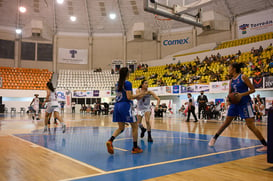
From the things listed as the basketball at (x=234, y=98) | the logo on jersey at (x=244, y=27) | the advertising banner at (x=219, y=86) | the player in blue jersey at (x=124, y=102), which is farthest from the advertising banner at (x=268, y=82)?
the player in blue jersey at (x=124, y=102)

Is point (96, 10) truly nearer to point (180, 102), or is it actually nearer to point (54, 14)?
point (54, 14)

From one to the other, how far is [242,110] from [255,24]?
22233 millimetres

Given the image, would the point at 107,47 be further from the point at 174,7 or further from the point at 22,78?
the point at 174,7

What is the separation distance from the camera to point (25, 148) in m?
5.06

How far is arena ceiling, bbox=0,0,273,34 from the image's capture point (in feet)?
91.7

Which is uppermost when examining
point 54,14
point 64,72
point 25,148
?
point 54,14

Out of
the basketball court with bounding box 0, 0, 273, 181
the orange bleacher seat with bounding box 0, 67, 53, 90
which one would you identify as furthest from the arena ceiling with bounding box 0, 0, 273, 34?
the orange bleacher seat with bounding box 0, 67, 53, 90

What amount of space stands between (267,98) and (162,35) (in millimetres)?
17755

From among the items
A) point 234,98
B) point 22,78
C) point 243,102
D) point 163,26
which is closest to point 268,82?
point 243,102

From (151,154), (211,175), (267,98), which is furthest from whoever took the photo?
(267,98)

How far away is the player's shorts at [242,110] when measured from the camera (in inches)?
183

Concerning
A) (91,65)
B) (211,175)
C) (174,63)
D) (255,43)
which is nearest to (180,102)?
(174,63)

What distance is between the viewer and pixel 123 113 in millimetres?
4402

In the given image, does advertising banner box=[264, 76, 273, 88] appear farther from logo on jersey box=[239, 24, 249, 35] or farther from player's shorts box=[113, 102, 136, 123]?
player's shorts box=[113, 102, 136, 123]
